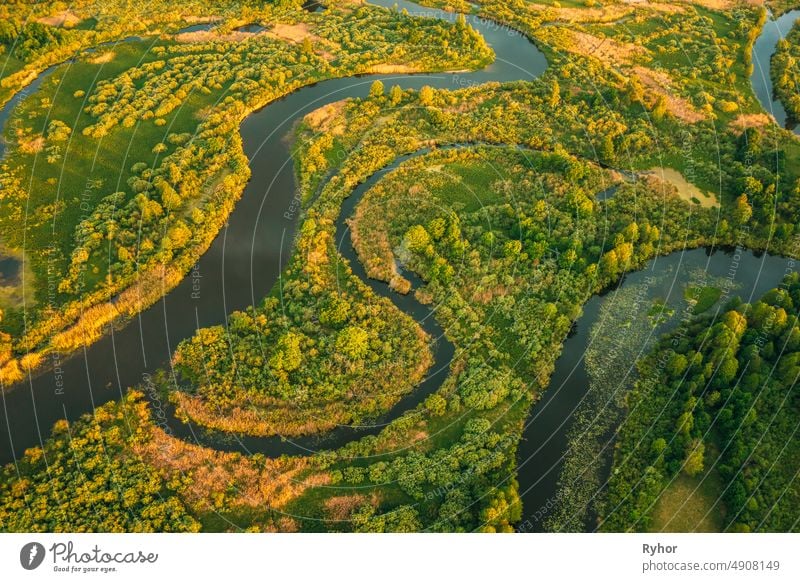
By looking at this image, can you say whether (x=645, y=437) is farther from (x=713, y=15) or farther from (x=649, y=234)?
(x=713, y=15)

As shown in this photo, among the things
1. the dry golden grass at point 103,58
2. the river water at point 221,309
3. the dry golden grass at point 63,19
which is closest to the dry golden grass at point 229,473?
the river water at point 221,309

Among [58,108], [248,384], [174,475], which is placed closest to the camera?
[174,475]

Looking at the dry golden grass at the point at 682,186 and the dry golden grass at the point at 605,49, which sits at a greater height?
the dry golden grass at the point at 605,49

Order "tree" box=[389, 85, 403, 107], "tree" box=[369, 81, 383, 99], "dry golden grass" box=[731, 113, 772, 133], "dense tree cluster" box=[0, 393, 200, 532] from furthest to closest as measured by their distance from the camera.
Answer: "tree" box=[369, 81, 383, 99], "dry golden grass" box=[731, 113, 772, 133], "tree" box=[389, 85, 403, 107], "dense tree cluster" box=[0, 393, 200, 532]

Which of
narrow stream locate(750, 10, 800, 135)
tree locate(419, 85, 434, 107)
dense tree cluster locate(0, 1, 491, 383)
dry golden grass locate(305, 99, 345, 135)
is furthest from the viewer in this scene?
narrow stream locate(750, 10, 800, 135)

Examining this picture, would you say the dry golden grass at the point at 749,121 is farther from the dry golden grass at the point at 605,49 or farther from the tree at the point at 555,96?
the tree at the point at 555,96

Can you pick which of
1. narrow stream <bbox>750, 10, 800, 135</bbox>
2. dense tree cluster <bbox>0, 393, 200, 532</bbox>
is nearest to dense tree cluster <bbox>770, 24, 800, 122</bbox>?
narrow stream <bbox>750, 10, 800, 135</bbox>

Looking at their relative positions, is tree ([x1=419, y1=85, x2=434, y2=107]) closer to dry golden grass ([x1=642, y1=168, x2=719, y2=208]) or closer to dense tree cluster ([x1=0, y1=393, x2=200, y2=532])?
dry golden grass ([x1=642, y1=168, x2=719, y2=208])

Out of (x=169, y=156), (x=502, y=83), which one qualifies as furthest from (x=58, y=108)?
(x=502, y=83)
